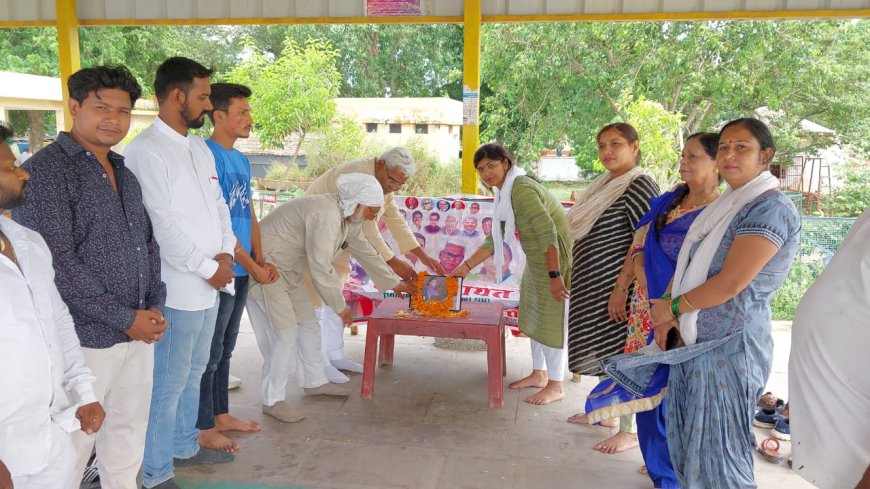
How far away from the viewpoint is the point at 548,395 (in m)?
4.20

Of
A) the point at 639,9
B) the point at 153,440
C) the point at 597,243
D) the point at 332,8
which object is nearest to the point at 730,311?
the point at 597,243

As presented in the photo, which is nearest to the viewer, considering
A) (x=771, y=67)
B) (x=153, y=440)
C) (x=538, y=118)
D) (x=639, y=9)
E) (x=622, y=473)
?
(x=153, y=440)

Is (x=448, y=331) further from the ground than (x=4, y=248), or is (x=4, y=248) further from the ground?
(x=4, y=248)

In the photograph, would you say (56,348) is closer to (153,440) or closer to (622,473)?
(153,440)

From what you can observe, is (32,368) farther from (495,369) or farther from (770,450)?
(770,450)

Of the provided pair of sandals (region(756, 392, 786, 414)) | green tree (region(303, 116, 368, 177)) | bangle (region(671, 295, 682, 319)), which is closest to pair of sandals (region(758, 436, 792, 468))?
pair of sandals (region(756, 392, 786, 414))

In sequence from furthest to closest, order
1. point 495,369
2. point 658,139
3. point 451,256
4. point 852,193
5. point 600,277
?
1. point 852,193
2. point 658,139
3. point 451,256
4. point 495,369
5. point 600,277

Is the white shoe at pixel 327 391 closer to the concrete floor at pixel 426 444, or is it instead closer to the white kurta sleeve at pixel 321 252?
the concrete floor at pixel 426 444

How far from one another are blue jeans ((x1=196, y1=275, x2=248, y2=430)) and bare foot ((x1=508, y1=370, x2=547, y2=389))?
186 cm

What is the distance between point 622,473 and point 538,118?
1064cm

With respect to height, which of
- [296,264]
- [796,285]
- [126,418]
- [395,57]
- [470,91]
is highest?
[395,57]

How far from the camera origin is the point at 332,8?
6168mm

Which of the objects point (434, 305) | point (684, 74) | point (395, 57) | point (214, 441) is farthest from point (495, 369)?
point (395, 57)

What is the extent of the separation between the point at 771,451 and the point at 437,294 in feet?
6.56
